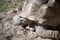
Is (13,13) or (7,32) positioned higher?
(13,13)

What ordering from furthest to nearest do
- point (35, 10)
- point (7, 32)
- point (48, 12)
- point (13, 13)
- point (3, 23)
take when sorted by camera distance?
point (13, 13)
point (3, 23)
point (7, 32)
point (35, 10)
point (48, 12)

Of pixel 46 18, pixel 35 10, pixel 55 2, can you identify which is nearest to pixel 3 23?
pixel 35 10

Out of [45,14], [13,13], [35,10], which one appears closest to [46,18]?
[45,14]

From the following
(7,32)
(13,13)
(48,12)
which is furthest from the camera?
(13,13)

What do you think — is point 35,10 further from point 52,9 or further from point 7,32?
point 7,32

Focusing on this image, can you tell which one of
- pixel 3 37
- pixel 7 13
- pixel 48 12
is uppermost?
pixel 48 12

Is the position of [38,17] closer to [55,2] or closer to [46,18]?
[46,18]

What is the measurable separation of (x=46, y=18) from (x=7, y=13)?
63 centimetres

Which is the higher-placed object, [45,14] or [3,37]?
[45,14]

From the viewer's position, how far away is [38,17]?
52.5 inches

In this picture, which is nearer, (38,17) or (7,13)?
(38,17)

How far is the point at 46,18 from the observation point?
1278 mm

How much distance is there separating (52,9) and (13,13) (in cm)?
63

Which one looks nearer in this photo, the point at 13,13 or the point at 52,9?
the point at 52,9
